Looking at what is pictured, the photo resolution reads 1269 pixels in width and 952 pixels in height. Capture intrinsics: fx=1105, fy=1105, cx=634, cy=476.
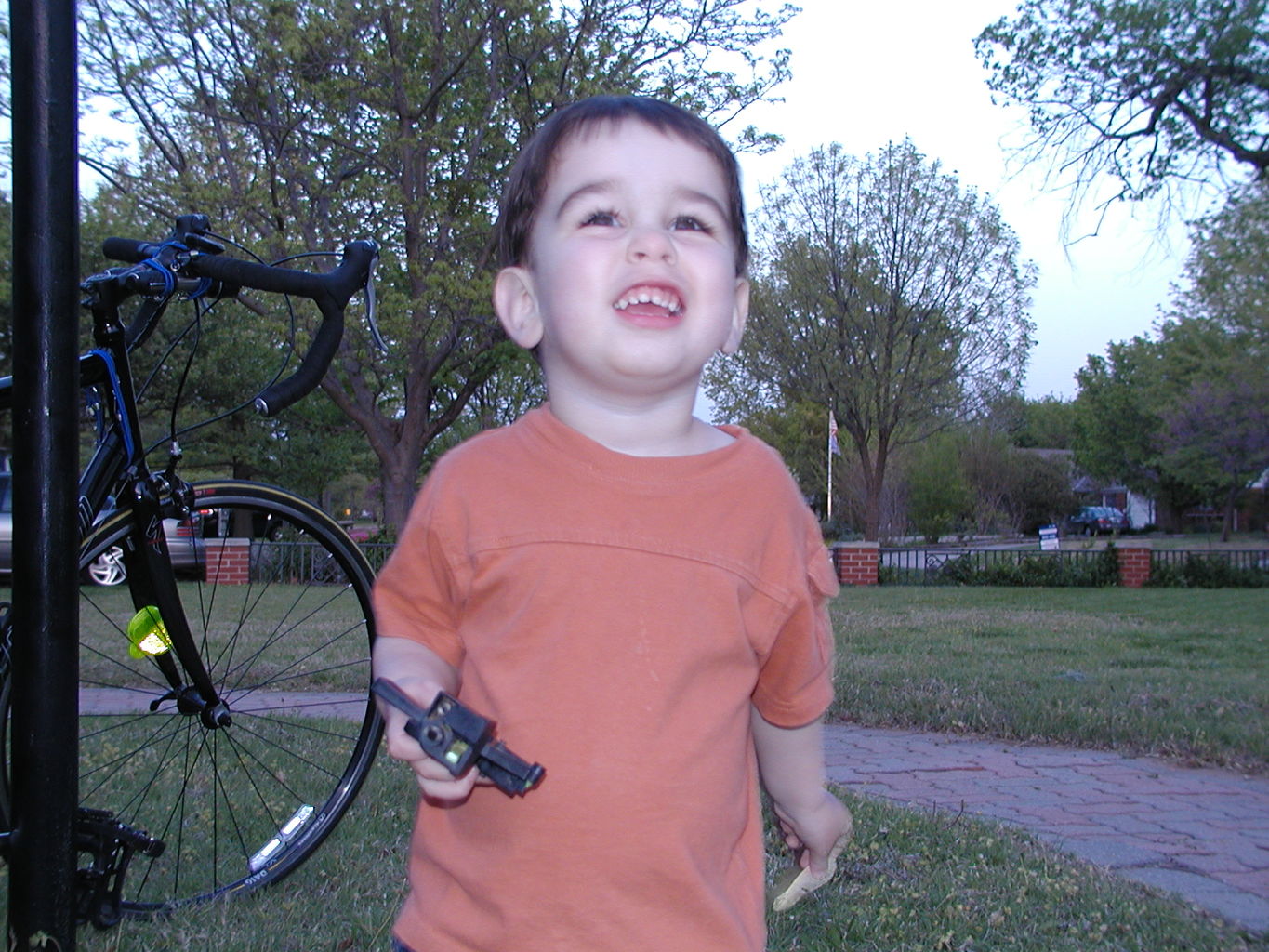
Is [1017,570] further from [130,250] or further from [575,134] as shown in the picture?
[575,134]

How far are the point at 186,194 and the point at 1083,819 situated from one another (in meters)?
16.0

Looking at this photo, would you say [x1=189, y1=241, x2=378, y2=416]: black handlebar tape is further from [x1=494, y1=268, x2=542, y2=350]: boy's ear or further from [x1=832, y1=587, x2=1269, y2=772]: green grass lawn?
[x1=832, y1=587, x2=1269, y2=772]: green grass lawn

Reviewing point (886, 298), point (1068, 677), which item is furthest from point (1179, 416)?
point (1068, 677)

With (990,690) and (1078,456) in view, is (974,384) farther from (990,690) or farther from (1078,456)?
(1078,456)

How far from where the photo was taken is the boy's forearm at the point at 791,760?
1.52 metres

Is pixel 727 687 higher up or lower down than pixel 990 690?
higher up

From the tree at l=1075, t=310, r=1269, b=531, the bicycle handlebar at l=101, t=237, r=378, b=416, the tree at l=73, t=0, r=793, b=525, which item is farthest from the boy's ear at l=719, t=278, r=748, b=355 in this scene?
the tree at l=1075, t=310, r=1269, b=531

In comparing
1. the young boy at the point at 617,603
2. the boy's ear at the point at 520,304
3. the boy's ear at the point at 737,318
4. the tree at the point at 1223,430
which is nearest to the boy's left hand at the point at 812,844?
the young boy at the point at 617,603

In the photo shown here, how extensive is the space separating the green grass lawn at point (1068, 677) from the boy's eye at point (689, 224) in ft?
14.7

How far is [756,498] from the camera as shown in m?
1.45

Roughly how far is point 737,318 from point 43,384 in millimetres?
1046

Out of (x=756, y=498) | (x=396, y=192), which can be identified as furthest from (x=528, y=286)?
(x=396, y=192)

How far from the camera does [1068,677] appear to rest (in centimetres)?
677

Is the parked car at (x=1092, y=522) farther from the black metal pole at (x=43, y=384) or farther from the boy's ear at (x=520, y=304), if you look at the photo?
the black metal pole at (x=43, y=384)
